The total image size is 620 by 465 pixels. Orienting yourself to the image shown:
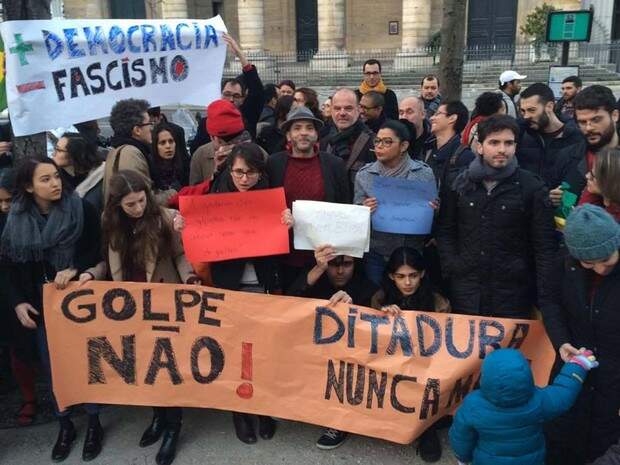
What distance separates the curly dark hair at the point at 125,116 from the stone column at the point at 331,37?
847 inches

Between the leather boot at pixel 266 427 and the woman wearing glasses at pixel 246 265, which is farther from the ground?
the woman wearing glasses at pixel 246 265

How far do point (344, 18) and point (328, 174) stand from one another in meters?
26.3

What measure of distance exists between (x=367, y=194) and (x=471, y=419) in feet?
5.47

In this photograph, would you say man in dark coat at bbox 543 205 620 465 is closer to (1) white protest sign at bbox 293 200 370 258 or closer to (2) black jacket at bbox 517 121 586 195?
(1) white protest sign at bbox 293 200 370 258

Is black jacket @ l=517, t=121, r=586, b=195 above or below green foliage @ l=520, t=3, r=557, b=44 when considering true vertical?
below

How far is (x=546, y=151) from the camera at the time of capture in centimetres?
451

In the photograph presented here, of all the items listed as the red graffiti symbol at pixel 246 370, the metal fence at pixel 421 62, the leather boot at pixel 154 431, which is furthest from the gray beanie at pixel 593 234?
the metal fence at pixel 421 62

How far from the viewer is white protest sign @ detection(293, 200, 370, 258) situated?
12.1 feet

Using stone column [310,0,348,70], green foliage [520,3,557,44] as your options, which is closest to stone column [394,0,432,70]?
stone column [310,0,348,70]

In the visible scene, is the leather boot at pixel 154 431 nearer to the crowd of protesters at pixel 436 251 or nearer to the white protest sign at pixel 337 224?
the crowd of protesters at pixel 436 251

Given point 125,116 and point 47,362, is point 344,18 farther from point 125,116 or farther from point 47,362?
point 47,362

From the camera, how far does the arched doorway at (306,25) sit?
99.7 feet

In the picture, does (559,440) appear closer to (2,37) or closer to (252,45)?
(2,37)

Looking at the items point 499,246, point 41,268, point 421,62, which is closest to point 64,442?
point 41,268
